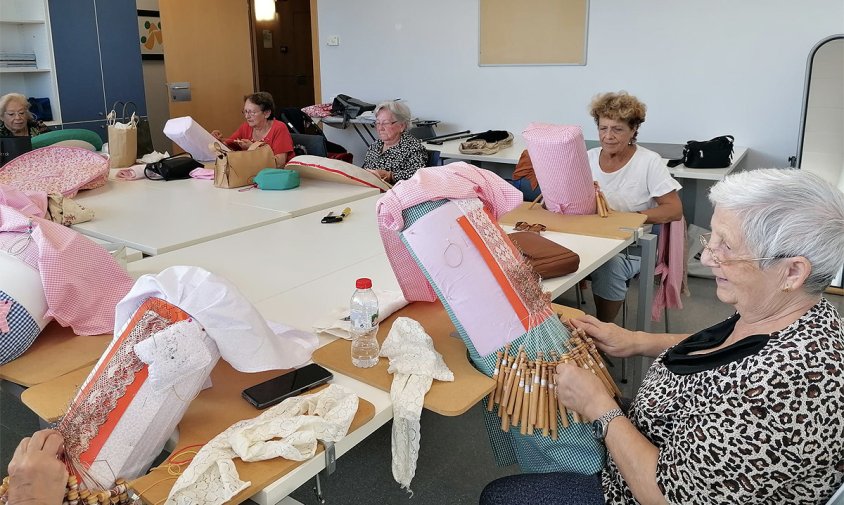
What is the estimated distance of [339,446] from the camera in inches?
50.9

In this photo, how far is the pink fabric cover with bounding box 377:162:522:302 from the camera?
5.23 feet

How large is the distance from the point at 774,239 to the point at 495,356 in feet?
A: 2.04

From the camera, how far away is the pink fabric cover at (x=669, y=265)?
3.13 meters

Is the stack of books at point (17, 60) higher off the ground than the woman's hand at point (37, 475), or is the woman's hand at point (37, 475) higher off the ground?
the stack of books at point (17, 60)

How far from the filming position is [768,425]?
3.54 ft

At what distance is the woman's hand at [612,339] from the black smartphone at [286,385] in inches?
25.4

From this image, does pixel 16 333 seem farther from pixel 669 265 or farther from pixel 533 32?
pixel 533 32

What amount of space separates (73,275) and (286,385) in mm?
775

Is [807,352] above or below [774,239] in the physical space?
below

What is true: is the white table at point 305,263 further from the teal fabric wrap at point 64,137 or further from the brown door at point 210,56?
the brown door at point 210,56

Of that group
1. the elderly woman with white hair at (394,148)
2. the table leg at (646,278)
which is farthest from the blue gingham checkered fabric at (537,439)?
the elderly woman with white hair at (394,148)

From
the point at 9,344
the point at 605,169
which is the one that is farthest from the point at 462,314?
the point at 605,169

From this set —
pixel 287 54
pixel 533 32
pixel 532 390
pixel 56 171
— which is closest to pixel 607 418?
pixel 532 390

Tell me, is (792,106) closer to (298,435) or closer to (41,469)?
(298,435)
